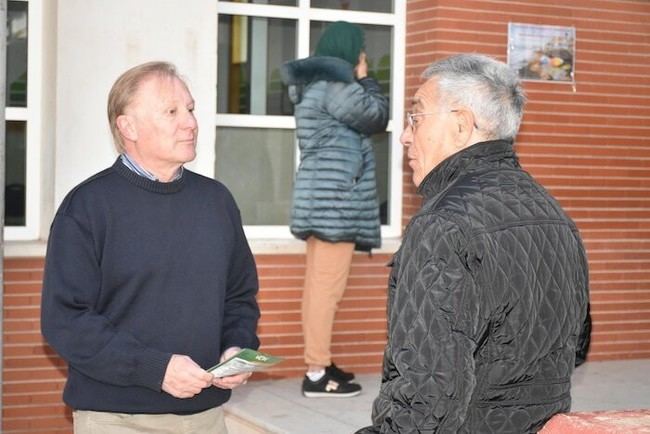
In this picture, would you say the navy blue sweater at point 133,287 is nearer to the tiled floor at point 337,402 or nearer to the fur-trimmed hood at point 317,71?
the tiled floor at point 337,402

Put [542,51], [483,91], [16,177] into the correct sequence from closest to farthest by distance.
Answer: [483,91] < [16,177] < [542,51]

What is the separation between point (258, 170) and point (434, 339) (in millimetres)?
5741

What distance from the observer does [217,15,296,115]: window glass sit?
26.9 ft

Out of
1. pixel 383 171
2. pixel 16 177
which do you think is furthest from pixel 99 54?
pixel 383 171

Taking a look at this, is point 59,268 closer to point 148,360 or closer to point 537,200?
point 148,360

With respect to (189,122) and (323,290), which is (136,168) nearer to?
(189,122)

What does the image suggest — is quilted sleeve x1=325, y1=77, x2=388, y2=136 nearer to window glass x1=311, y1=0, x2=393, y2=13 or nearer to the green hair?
the green hair

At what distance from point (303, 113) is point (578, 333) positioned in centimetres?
430

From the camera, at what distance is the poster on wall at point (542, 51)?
27.6 feet

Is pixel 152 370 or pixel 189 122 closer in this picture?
pixel 152 370

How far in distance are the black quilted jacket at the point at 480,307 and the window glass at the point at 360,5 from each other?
18.3 ft

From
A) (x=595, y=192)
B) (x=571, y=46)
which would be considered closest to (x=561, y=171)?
(x=595, y=192)

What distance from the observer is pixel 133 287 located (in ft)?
12.1

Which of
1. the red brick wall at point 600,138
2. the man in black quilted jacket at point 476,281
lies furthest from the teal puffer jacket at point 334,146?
the man in black quilted jacket at point 476,281
